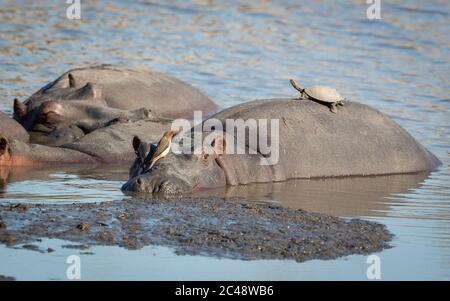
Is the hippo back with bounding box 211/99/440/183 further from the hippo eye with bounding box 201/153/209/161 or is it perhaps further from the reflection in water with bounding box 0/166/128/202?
the reflection in water with bounding box 0/166/128/202

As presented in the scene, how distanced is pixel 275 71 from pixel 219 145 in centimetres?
789

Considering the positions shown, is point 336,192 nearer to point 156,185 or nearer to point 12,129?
point 156,185

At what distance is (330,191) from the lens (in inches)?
383

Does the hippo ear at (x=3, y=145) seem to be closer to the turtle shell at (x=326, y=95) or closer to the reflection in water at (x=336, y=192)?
the reflection in water at (x=336, y=192)

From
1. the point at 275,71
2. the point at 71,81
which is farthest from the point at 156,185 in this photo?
the point at 275,71

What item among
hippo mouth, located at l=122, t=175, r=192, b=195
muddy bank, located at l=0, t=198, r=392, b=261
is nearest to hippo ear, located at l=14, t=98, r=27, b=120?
hippo mouth, located at l=122, t=175, r=192, b=195

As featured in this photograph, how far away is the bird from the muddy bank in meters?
0.58

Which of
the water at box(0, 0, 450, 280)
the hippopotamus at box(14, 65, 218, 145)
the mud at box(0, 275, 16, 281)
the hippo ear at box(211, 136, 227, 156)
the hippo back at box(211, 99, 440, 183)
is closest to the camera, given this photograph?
the mud at box(0, 275, 16, 281)

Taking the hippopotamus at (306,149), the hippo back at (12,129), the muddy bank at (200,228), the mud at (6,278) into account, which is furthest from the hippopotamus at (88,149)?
the mud at (6,278)

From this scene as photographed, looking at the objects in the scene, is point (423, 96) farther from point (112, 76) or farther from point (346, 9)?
point (346, 9)

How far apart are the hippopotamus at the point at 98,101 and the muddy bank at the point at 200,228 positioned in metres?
4.10

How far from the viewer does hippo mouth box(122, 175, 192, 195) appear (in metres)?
8.78

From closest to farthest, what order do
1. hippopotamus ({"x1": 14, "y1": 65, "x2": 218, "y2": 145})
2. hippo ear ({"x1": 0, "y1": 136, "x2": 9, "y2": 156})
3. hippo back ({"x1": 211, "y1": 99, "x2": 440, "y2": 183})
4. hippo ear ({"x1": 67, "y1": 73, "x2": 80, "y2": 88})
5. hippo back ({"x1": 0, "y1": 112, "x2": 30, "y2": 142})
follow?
hippo back ({"x1": 211, "y1": 99, "x2": 440, "y2": 183})
hippo ear ({"x1": 0, "y1": 136, "x2": 9, "y2": 156})
hippo back ({"x1": 0, "y1": 112, "x2": 30, "y2": 142})
hippopotamus ({"x1": 14, "y1": 65, "x2": 218, "y2": 145})
hippo ear ({"x1": 67, "y1": 73, "x2": 80, "y2": 88})

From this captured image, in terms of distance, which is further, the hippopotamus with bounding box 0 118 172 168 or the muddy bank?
the hippopotamus with bounding box 0 118 172 168
